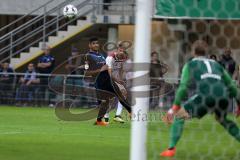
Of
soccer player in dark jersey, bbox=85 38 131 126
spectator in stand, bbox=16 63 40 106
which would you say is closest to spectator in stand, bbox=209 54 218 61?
soccer player in dark jersey, bbox=85 38 131 126

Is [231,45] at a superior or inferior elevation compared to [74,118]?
superior

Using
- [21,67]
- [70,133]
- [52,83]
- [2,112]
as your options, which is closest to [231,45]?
[70,133]

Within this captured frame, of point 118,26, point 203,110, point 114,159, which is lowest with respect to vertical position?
point 114,159

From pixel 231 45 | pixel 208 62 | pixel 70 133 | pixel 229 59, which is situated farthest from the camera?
pixel 70 133

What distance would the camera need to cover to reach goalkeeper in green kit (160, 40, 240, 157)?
8.01 meters

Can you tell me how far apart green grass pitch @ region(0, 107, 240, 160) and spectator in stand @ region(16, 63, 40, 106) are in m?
5.03

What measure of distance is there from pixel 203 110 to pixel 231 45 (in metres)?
1.39

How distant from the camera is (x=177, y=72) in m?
15.7

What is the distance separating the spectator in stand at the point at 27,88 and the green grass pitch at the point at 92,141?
5027mm

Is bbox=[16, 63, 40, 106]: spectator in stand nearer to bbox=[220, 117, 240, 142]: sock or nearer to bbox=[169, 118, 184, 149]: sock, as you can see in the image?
bbox=[169, 118, 184, 149]: sock

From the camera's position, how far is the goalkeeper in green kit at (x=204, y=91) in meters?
8.01

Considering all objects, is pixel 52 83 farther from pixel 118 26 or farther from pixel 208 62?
pixel 208 62

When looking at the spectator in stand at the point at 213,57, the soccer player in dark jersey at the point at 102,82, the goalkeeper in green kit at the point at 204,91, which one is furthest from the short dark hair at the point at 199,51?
the soccer player in dark jersey at the point at 102,82

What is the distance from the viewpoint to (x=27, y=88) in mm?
19875
